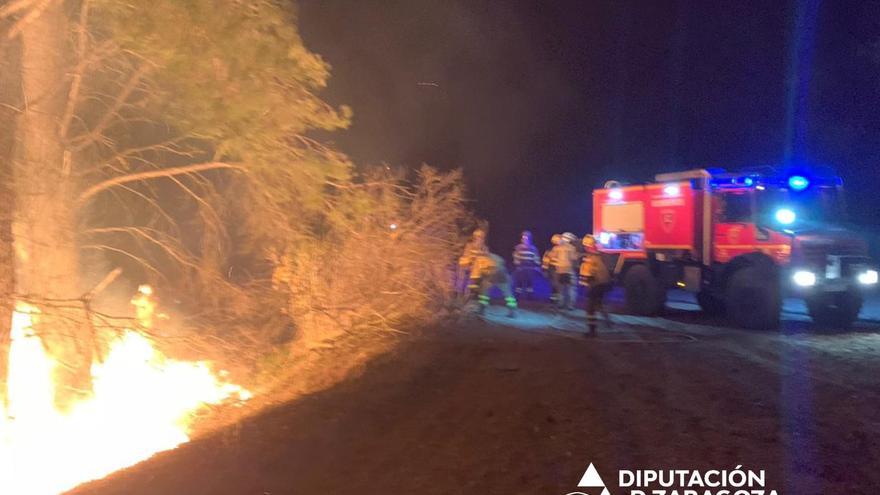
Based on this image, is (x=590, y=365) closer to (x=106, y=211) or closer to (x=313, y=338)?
(x=313, y=338)

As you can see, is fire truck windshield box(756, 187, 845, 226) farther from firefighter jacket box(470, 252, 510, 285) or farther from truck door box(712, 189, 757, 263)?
firefighter jacket box(470, 252, 510, 285)

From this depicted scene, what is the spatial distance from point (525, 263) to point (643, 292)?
2.41 metres

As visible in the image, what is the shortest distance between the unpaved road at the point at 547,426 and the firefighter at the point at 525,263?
578 cm

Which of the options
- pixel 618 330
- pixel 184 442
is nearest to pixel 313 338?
pixel 184 442

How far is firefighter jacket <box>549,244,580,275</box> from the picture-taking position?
14.8 metres

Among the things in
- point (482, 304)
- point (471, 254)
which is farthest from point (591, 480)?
point (471, 254)

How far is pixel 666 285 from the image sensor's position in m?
15.3

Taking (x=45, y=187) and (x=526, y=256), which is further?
(x=526, y=256)

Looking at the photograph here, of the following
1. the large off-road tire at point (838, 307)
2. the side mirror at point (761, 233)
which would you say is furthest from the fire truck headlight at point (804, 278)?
the side mirror at point (761, 233)

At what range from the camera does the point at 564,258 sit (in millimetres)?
14828

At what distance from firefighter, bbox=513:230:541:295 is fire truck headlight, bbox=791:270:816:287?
5065 millimetres

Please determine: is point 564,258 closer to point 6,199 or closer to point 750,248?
point 750,248

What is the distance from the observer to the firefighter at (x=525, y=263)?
16078mm

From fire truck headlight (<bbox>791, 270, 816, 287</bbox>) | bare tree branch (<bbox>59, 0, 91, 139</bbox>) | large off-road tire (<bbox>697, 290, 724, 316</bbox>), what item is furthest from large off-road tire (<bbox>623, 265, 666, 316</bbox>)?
bare tree branch (<bbox>59, 0, 91, 139</bbox>)
